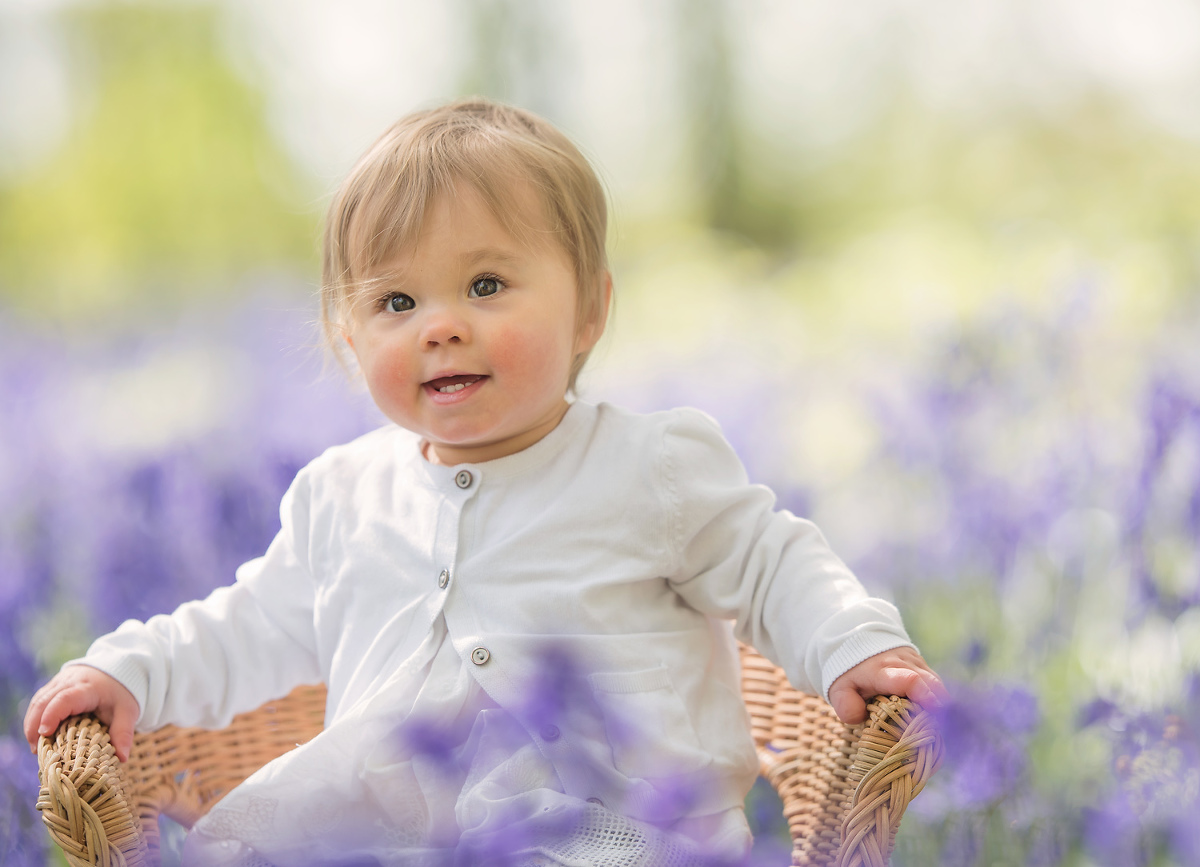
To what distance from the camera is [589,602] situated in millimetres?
1371

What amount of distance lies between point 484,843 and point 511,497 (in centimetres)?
44

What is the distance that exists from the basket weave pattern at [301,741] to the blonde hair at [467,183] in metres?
0.61

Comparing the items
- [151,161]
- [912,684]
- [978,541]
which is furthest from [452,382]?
[151,161]

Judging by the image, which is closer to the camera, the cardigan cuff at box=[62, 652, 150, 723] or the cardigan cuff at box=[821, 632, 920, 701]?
the cardigan cuff at box=[821, 632, 920, 701]

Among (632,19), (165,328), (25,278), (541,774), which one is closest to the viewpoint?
(541,774)

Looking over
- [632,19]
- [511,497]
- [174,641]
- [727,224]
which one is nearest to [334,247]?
[511,497]

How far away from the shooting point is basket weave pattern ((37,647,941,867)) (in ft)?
3.68

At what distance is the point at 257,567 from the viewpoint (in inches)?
64.2

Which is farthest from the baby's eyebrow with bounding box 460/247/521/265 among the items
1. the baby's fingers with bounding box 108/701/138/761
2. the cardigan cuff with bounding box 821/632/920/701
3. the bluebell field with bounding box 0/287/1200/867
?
the baby's fingers with bounding box 108/701/138/761

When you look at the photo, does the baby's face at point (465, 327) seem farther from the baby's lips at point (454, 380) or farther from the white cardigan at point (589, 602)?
the white cardigan at point (589, 602)

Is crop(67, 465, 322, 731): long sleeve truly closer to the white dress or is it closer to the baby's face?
the white dress

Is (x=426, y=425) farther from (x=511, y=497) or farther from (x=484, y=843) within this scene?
(x=484, y=843)

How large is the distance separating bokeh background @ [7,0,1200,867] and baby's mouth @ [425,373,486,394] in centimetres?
37

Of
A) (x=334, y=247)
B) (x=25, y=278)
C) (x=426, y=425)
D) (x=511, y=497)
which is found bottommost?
(x=25, y=278)
